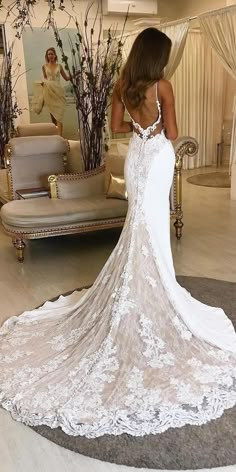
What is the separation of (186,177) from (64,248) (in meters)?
3.54

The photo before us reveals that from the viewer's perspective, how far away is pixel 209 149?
8242mm

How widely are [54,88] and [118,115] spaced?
567 cm

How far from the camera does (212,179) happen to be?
7020 mm

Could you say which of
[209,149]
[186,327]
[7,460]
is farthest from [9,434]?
[209,149]

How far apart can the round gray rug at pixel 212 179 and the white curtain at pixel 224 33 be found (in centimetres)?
92

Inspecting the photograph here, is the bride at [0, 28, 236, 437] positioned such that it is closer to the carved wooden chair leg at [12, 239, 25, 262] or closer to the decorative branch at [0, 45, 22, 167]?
the carved wooden chair leg at [12, 239, 25, 262]

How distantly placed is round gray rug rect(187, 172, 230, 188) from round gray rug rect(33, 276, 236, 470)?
16.5 feet

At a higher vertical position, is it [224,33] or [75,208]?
[224,33]

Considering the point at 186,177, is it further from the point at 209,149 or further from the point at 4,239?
the point at 4,239

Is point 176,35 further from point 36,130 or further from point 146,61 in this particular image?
point 146,61

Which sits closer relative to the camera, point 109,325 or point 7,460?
point 7,460

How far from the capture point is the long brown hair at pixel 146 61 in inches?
85.0

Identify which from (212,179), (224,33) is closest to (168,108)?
(224,33)

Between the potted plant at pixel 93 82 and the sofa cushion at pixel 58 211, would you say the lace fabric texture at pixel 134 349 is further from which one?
the potted plant at pixel 93 82
